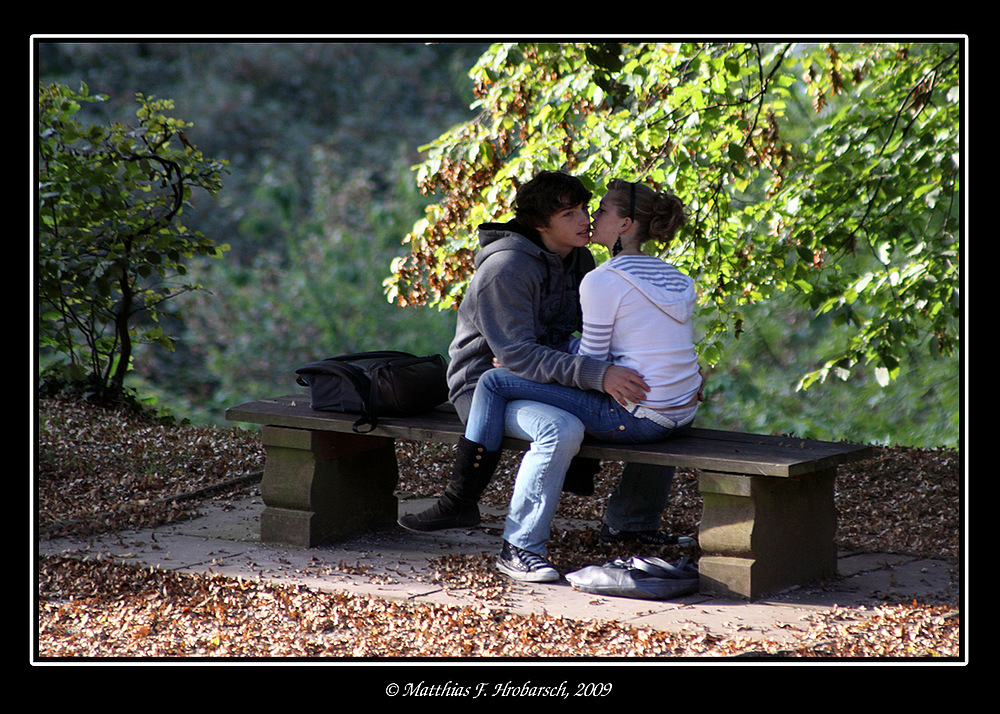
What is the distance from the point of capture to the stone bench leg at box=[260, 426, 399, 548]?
13.8 ft

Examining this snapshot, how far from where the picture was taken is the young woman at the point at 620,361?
3676 millimetres

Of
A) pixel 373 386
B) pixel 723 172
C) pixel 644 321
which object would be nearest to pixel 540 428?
pixel 644 321

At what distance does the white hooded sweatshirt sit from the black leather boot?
21.2 inches

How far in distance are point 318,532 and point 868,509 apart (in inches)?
100

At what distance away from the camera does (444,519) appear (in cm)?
402

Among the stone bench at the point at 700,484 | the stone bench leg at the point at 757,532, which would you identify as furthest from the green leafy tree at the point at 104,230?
the stone bench leg at the point at 757,532

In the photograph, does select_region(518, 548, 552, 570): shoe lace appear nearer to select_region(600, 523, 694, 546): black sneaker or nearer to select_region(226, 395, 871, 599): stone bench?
select_region(226, 395, 871, 599): stone bench

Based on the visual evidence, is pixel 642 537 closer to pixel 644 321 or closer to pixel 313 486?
pixel 644 321

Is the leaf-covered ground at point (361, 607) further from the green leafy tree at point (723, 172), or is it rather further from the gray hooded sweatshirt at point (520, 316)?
the green leafy tree at point (723, 172)

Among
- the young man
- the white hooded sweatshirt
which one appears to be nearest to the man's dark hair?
the young man

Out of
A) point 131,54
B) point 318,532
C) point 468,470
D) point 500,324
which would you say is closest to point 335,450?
point 318,532

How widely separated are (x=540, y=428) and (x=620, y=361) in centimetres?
36

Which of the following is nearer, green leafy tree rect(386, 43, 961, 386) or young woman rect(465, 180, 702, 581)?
young woman rect(465, 180, 702, 581)

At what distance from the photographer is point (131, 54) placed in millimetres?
13219
